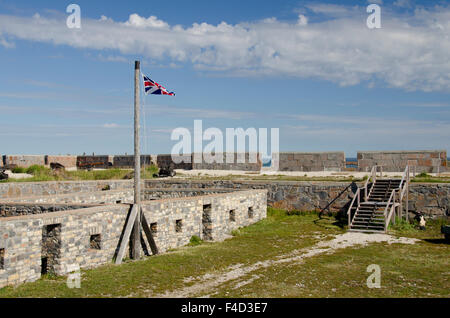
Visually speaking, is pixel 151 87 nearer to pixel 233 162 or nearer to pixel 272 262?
pixel 272 262

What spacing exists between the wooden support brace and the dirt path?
220 cm

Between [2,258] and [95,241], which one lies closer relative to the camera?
[2,258]

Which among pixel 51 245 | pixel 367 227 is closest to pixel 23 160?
Answer: pixel 51 245

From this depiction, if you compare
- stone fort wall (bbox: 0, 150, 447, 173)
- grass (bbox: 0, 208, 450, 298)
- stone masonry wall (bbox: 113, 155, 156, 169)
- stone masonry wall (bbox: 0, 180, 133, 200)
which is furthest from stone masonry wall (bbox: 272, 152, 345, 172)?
grass (bbox: 0, 208, 450, 298)

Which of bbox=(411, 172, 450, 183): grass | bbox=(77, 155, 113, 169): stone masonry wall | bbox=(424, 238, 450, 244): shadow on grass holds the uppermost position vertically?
bbox=(77, 155, 113, 169): stone masonry wall

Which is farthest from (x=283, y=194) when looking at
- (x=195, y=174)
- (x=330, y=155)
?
(x=195, y=174)

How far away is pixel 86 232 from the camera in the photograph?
36.3ft

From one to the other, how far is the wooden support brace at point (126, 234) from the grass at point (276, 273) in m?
0.27

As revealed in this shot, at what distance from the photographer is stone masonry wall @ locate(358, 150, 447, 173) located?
73.2 ft

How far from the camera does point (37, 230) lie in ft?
32.4

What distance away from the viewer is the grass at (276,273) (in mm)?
9266

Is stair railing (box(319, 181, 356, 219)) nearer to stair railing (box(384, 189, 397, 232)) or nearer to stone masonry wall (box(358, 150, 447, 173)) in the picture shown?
stair railing (box(384, 189, 397, 232))

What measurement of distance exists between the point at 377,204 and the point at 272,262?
7.80m

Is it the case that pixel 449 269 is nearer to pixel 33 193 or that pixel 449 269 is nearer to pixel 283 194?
pixel 283 194
